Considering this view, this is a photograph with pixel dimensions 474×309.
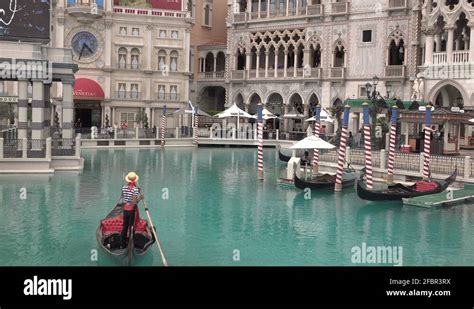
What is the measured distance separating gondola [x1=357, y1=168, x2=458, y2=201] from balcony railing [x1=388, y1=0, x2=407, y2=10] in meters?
21.2

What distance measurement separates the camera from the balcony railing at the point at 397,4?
1598 inches

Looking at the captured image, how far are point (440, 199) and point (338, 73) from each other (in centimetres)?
2477

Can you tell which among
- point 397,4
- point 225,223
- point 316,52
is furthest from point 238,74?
point 225,223

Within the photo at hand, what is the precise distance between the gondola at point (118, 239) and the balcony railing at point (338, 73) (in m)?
32.3

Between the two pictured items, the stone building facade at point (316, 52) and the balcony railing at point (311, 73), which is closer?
the stone building facade at point (316, 52)

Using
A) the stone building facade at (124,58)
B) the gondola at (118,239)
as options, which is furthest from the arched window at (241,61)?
the gondola at (118,239)

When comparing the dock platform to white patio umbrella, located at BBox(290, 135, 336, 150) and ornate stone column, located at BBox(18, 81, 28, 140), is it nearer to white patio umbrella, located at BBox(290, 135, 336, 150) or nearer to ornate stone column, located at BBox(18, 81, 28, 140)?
white patio umbrella, located at BBox(290, 135, 336, 150)

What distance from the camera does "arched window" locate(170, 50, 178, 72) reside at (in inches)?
1966

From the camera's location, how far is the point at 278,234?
16.0 meters

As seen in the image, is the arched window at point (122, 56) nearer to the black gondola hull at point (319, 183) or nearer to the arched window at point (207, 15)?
the arched window at point (207, 15)

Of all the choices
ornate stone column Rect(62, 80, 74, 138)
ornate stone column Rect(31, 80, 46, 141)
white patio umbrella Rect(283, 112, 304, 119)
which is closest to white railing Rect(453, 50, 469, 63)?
white patio umbrella Rect(283, 112, 304, 119)

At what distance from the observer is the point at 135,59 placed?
49.2 meters

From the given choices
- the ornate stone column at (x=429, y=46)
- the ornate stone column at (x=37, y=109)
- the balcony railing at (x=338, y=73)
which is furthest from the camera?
the balcony railing at (x=338, y=73)
